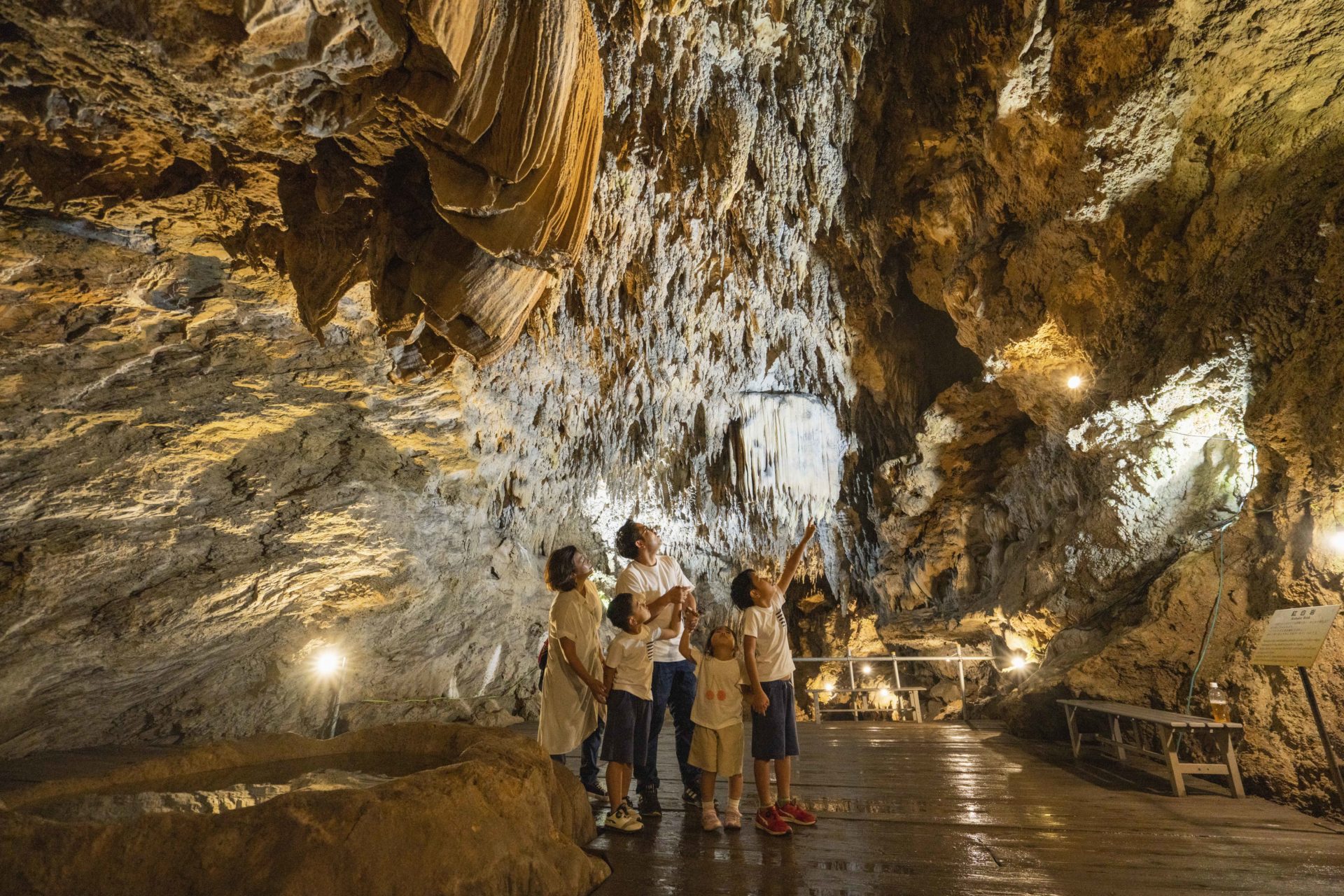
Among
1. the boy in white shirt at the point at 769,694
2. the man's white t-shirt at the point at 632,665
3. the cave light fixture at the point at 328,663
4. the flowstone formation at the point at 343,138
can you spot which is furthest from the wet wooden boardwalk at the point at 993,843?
the cave light fixture at the point at 328,663

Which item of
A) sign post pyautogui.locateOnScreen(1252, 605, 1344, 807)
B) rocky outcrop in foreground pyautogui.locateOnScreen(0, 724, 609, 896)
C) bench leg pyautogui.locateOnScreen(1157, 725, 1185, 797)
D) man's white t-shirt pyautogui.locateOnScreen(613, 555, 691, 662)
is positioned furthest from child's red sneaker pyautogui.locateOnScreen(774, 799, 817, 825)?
sign post pyautogui.locateOnScreen(1252, 605, 1344, 807)

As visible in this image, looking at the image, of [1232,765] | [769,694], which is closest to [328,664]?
[769,694]

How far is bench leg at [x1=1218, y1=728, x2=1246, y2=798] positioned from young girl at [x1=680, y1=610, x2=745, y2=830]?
8.65ft

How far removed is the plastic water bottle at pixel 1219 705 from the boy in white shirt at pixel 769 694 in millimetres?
2439

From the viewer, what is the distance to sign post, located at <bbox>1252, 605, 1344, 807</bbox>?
9.09ft

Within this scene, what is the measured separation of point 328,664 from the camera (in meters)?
6.69

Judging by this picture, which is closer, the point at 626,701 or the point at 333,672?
the point at 626,701

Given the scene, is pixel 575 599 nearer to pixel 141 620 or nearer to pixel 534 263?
pixel 534 263

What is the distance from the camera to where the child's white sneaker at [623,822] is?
2658 millimetres

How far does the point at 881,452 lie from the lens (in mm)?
9523

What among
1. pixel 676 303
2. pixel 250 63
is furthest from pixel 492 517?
pixel 250 63

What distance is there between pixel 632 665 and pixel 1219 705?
10.7ft

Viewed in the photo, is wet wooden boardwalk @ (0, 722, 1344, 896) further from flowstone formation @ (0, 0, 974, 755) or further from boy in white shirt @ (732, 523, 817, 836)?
flowstone formation @ (0, 0, 974, 755)

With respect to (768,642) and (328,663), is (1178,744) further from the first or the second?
(328,663)
